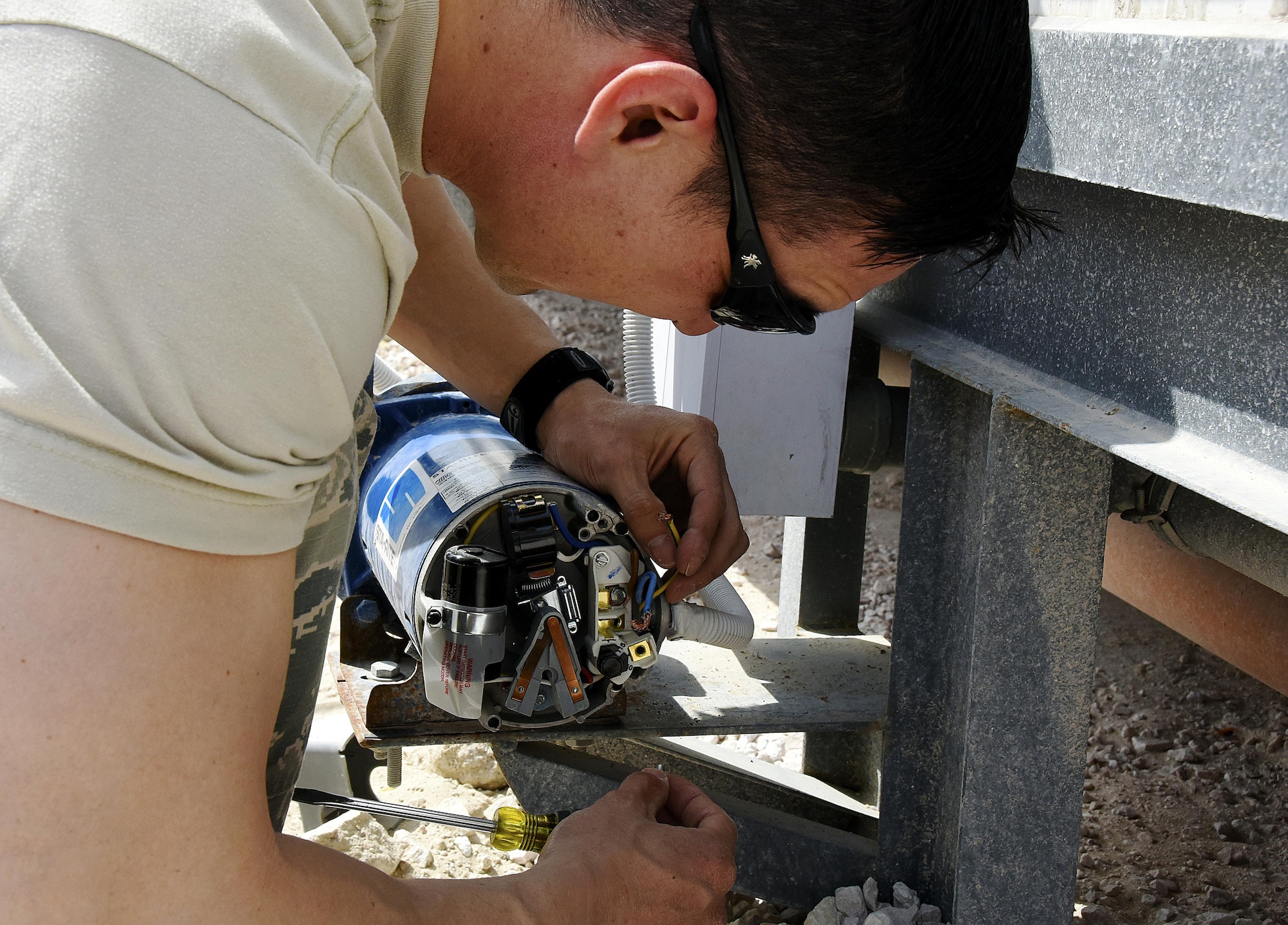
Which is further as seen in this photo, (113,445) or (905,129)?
(905,129)

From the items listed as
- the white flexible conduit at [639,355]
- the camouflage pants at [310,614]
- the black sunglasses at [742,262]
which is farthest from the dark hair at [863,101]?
the white flexible conduit at [639,355]

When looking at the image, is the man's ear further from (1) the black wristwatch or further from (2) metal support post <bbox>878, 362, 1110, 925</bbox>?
(1) the black wristwatch

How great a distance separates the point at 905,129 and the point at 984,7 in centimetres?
11

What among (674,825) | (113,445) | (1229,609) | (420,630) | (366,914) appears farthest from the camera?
(1229,609)

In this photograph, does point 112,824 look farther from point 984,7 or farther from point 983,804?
point 983,804

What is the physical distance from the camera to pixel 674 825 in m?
1.19

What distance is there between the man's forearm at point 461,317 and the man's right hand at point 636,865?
24.3 inches

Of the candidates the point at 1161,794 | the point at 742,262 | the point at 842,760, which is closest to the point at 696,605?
the point at 742,262

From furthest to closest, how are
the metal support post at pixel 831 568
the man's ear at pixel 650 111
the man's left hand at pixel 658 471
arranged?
1. the metal support post at pixel 831 568
2. the man's left hand at pixel 658 471
3. the man's ear at pixel 650 111

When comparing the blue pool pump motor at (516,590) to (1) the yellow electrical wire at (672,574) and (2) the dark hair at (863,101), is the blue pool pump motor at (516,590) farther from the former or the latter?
(2) the dark hair at (863,101)

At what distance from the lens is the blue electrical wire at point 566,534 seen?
1.30 meters

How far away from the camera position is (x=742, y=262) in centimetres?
95

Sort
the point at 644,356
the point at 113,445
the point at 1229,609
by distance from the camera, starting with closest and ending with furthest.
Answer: the point at 113,445, the point at 1229,609, the point at 644,356

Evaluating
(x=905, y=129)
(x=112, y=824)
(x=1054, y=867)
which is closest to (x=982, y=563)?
(x=1054, y=867)
